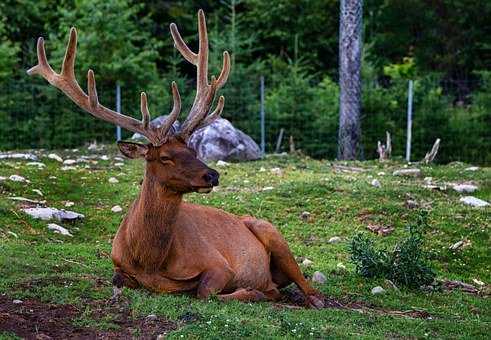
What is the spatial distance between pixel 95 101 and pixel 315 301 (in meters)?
2.40

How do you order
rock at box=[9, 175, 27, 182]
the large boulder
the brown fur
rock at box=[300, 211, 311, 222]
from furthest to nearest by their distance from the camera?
1. the large boulder
2. rock at box=[9, 175, 27, 182]
3. rock at box=[300, 211, 311, 222]
4. the brown fur

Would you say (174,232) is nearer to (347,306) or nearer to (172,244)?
(172,244)

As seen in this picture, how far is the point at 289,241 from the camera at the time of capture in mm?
11898

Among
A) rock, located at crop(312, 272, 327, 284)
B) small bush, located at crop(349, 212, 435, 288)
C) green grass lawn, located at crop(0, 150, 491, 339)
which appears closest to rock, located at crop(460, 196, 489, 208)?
green grass lawn, located at crop(0, 150, 491, 339)

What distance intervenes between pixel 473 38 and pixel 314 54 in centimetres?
422

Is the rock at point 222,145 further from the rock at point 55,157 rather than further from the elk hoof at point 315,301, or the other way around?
the elk hoof at point 315,301

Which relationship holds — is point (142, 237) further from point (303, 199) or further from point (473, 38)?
point (473, 38)

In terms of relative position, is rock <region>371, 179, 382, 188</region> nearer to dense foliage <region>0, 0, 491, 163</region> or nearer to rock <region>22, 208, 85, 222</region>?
rock <region>22, 208, 85, 222</region>

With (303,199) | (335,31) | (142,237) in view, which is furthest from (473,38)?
(142,237)

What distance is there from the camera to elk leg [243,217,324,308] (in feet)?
29.5

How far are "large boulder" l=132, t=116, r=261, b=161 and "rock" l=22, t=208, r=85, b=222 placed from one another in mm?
5188

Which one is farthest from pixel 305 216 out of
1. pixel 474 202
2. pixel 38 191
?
pixel 38 191

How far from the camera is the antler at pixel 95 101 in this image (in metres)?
8.40

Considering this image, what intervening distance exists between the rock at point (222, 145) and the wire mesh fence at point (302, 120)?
2808mm
